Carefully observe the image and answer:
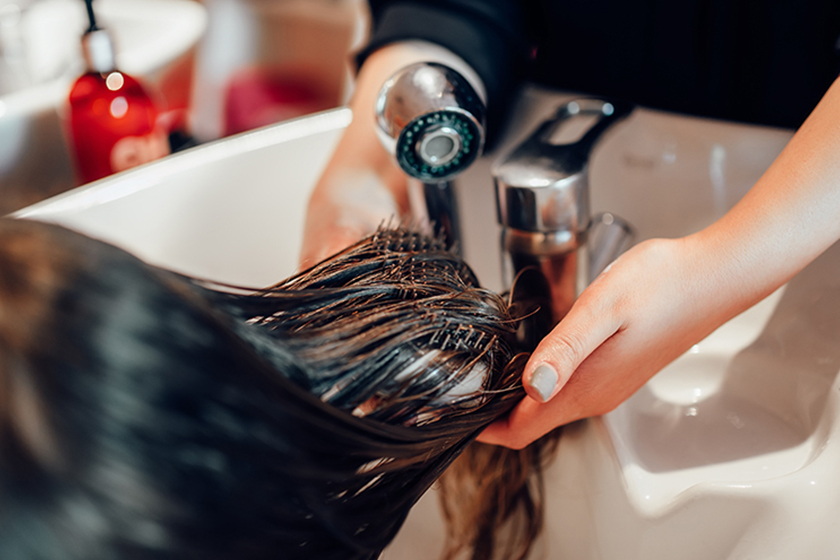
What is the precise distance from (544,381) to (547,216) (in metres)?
0.11

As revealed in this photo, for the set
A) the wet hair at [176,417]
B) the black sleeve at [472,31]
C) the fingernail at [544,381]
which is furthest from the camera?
the black sleeve at [472,31]

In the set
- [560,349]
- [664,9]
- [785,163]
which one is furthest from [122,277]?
[664,9]

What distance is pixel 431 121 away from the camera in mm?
320

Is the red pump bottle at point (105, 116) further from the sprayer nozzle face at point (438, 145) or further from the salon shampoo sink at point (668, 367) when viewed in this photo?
the sprayer nozzle face at point (438, 145)

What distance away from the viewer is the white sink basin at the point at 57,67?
24.0 inches

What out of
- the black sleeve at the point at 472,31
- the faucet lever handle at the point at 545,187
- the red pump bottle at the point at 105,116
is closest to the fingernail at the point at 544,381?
the faucet lever handle at the point at 545,187

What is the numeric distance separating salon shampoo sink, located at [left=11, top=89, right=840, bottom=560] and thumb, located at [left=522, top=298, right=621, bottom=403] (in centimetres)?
8

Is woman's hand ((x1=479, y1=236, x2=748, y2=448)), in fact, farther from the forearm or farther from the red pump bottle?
the red pump bottle

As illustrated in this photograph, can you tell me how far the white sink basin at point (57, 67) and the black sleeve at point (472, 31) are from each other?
0.33 m

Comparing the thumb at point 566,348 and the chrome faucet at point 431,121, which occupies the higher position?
the chrome faucet at point 431,121

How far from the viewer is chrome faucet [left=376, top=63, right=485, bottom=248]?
32cm

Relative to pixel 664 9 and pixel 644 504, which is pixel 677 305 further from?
pixel 664 9

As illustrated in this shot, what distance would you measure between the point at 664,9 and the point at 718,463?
28 centimetres

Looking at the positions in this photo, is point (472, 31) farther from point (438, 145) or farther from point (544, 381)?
point (544, 381)
